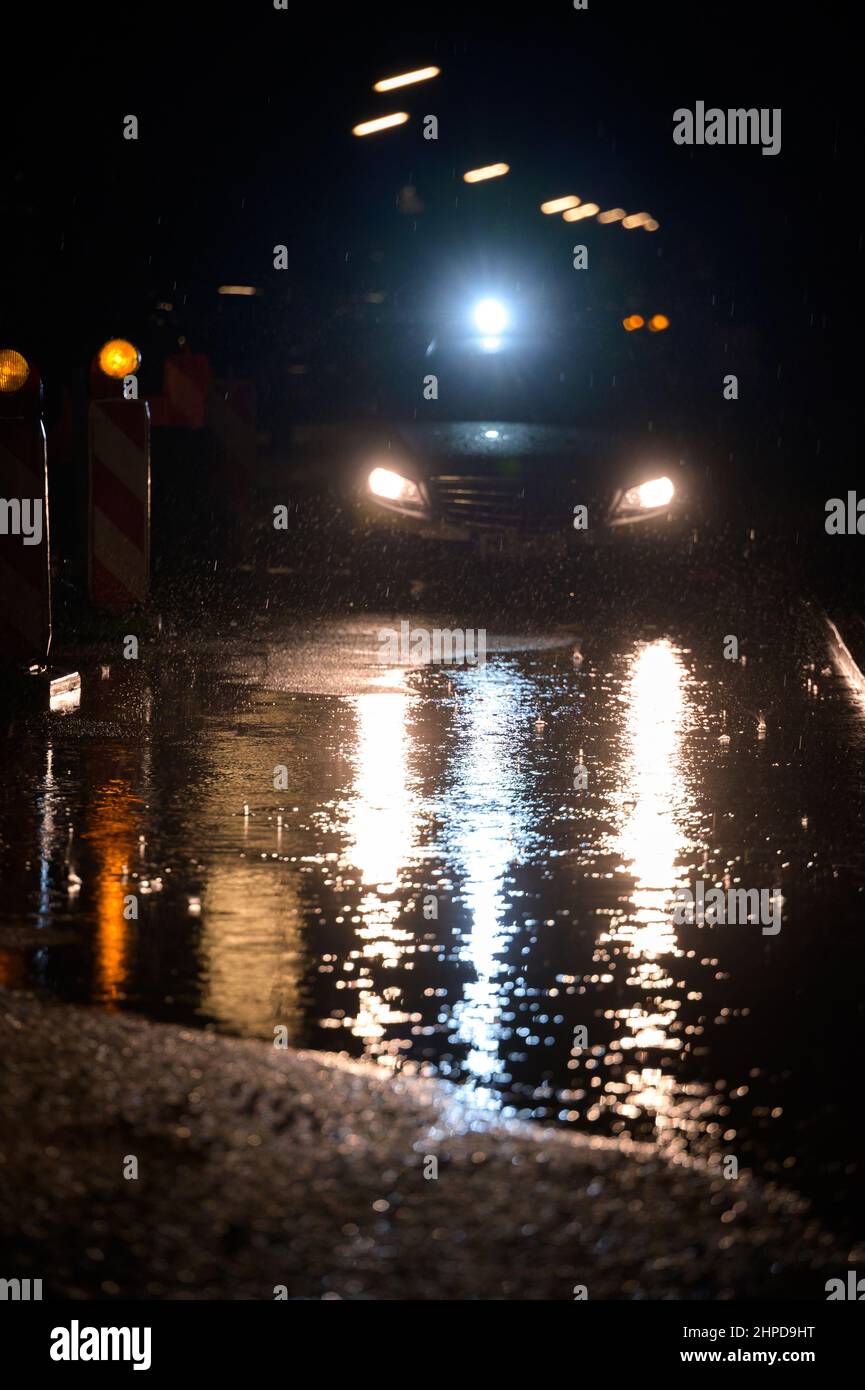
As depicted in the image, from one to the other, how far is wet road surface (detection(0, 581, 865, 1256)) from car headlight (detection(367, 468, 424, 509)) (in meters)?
4.57

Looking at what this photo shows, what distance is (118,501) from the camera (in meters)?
14.0

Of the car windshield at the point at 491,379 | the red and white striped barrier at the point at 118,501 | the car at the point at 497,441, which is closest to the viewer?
the red and white striped barrier at the point at 118,501

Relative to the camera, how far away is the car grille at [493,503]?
53.4 ft

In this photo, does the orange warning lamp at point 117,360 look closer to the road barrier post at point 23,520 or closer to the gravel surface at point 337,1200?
the road barrier post at point 23,520

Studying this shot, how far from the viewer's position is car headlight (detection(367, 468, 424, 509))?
16.6 meters

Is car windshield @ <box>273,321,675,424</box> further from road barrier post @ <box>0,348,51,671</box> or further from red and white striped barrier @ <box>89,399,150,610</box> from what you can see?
road barrier post @ <box>0,348,51,671</box>

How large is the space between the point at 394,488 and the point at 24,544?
6.25m

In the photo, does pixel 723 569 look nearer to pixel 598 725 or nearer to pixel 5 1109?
A: pixel 598 725

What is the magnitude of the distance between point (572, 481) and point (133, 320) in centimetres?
873

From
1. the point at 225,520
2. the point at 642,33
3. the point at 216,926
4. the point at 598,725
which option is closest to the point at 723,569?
the point at 225,520

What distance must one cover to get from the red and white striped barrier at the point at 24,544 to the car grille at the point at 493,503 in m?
5.90

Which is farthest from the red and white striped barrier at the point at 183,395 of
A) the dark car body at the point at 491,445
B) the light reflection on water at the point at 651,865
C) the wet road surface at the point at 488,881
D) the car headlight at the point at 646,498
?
the light reflection on water at the point at 651,865

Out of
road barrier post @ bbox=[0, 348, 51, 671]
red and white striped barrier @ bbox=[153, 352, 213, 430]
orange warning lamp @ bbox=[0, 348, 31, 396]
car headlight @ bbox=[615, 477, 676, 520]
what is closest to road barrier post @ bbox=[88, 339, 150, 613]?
road barrier post @ bbox=[0, 348, 51, 671]
